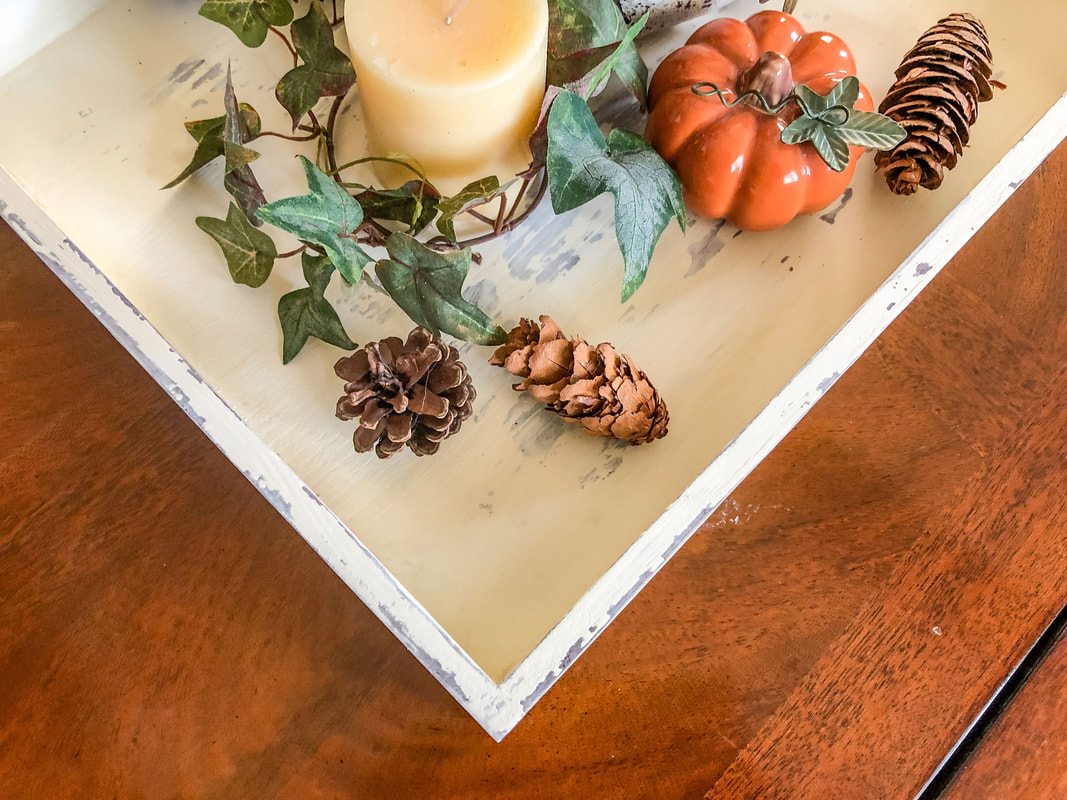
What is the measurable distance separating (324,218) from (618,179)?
13 centimetres

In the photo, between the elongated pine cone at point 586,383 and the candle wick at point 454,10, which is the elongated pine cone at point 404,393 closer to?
the elongated pine cone at point 586,383

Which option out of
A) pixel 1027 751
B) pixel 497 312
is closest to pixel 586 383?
pixel 497 312

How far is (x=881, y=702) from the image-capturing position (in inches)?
17.1

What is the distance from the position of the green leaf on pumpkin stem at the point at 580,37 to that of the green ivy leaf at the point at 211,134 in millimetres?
150

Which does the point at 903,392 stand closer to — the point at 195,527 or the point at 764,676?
the point at 764,676

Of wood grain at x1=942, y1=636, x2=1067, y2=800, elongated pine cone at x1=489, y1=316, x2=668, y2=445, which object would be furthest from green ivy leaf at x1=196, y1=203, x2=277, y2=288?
wood grain at x1=942, y1=636, x2=1067, y2=800

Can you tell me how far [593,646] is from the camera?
0.43 metres

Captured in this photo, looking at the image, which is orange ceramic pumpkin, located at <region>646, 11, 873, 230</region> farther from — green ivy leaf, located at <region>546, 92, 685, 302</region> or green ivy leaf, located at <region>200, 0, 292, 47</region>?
green ivy leaf, located at <region>200, 0, 292, 47</region>

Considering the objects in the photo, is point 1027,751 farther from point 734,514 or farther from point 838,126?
point 838,126

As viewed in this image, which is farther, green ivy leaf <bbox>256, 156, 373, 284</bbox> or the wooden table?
the wooden table

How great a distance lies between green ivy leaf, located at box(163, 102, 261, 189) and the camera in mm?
377

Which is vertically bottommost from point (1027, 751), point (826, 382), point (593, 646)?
point (1027, 751)

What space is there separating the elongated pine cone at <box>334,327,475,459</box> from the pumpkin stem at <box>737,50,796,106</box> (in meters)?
→ 0.19

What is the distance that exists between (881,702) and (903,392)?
0.18 metres
